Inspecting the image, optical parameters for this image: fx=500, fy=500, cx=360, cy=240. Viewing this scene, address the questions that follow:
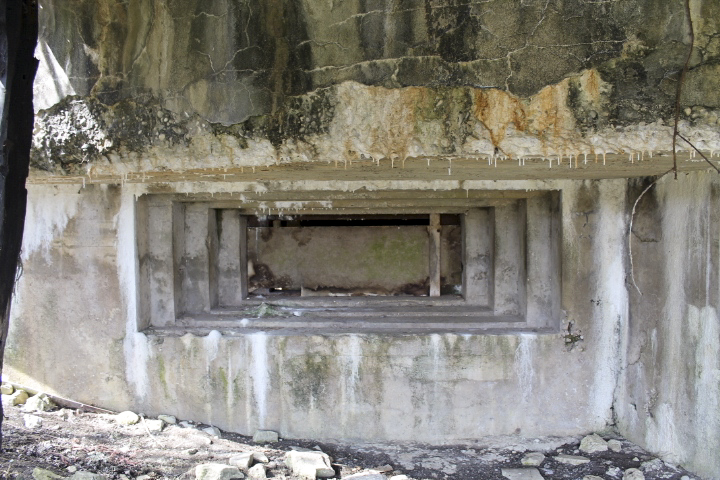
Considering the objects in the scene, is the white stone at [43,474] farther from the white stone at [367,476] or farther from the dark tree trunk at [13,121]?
the white stone at [367,476]

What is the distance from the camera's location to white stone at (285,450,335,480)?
2656mm

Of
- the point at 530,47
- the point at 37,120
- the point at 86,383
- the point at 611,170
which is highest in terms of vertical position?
the point at 530,47

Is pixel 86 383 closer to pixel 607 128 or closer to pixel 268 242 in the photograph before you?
pixel 268 242

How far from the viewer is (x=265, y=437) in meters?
3.06

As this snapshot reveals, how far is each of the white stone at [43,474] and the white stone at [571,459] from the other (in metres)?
2.65

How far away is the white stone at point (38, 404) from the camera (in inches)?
123

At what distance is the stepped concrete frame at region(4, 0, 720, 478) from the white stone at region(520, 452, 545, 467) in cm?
17

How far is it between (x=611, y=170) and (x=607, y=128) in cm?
74

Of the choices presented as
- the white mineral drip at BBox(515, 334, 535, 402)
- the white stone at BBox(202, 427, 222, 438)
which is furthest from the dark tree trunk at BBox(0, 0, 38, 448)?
the white mineral drip at BBox(515, 334, 535, 402)

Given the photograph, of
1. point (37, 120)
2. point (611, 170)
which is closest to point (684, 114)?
point (611, 170)

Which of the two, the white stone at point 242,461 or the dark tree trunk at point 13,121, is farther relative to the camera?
the white stone at point 242,461

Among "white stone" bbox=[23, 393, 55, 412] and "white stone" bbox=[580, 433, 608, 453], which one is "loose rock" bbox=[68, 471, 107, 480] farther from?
"white stone" bbox=[580, 433, 608, 453]

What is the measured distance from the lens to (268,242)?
12.1 feet

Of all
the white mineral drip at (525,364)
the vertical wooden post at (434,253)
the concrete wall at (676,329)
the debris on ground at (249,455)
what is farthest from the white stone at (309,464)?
the concrete wall at (676,329)
